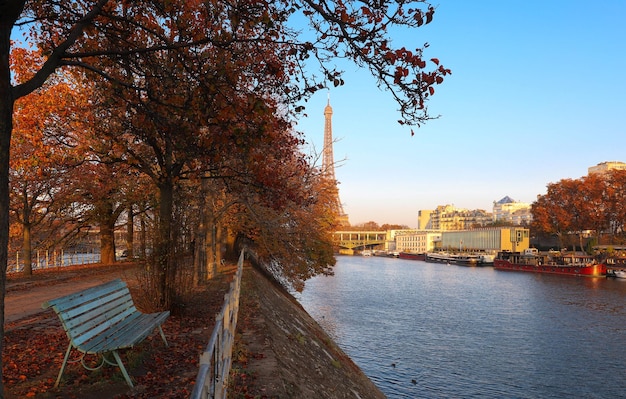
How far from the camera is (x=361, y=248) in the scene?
181875mm

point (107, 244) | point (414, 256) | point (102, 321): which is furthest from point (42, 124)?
point (414, 256)

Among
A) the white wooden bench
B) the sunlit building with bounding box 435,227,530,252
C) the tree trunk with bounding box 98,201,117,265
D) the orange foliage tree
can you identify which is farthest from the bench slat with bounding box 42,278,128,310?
the sunlit building with bounding box 435,227,530,252

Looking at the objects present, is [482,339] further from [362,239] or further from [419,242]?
[362,239]

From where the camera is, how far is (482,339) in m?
25.4

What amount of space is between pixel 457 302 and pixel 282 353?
3299 centimetres

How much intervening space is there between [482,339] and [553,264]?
56.7 metres

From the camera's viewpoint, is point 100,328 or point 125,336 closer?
point 125,336

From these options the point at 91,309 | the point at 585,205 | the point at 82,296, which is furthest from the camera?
the point at 585,205

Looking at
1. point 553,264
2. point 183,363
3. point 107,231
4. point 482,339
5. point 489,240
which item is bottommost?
point 553,264

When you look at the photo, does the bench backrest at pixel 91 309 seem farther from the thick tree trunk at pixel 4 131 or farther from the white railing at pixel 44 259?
the white railing at pixel 44 259

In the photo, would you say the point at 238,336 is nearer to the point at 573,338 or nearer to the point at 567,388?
the point at 567,388

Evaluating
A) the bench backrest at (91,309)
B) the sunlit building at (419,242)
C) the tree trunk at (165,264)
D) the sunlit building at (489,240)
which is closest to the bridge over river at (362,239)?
the sunlit building at (419,242)

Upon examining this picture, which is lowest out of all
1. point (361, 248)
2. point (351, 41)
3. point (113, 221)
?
point (361, 248)

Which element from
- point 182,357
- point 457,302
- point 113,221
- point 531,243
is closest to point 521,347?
point 457,302
